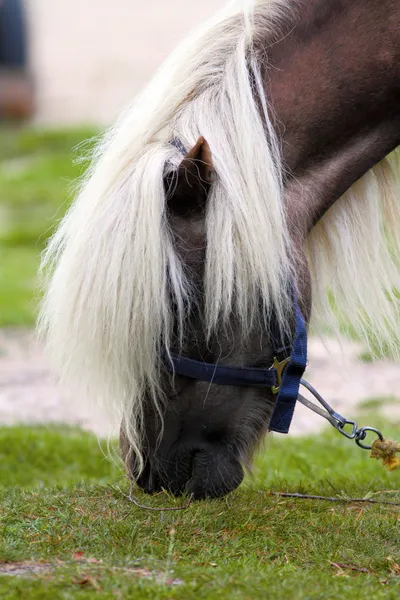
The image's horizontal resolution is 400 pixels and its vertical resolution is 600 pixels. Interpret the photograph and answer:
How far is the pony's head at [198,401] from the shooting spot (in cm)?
291

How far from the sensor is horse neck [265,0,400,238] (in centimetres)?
315

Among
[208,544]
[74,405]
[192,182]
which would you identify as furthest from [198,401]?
[74,405]

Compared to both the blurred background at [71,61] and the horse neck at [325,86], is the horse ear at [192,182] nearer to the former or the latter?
the horse neck at [325,86]

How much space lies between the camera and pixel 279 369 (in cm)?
306

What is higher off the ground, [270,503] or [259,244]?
[259,244]

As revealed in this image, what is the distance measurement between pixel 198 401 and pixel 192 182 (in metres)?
0.68

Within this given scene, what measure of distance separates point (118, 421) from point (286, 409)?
1.75 feet

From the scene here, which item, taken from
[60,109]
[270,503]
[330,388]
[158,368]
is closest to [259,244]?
[158,368]

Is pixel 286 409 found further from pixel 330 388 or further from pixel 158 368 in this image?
pixel 330 388

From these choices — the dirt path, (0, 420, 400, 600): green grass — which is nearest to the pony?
(0, 420, 400, 600): green grass

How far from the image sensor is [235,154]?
2.99 metres

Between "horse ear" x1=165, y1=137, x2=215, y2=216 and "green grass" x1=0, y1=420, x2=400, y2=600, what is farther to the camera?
"horse ear" x1=165, y1=137, x2=215, y2=216

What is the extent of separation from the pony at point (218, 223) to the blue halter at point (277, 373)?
0.03 metres

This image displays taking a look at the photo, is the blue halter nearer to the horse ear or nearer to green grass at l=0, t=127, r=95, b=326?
the horse ear
